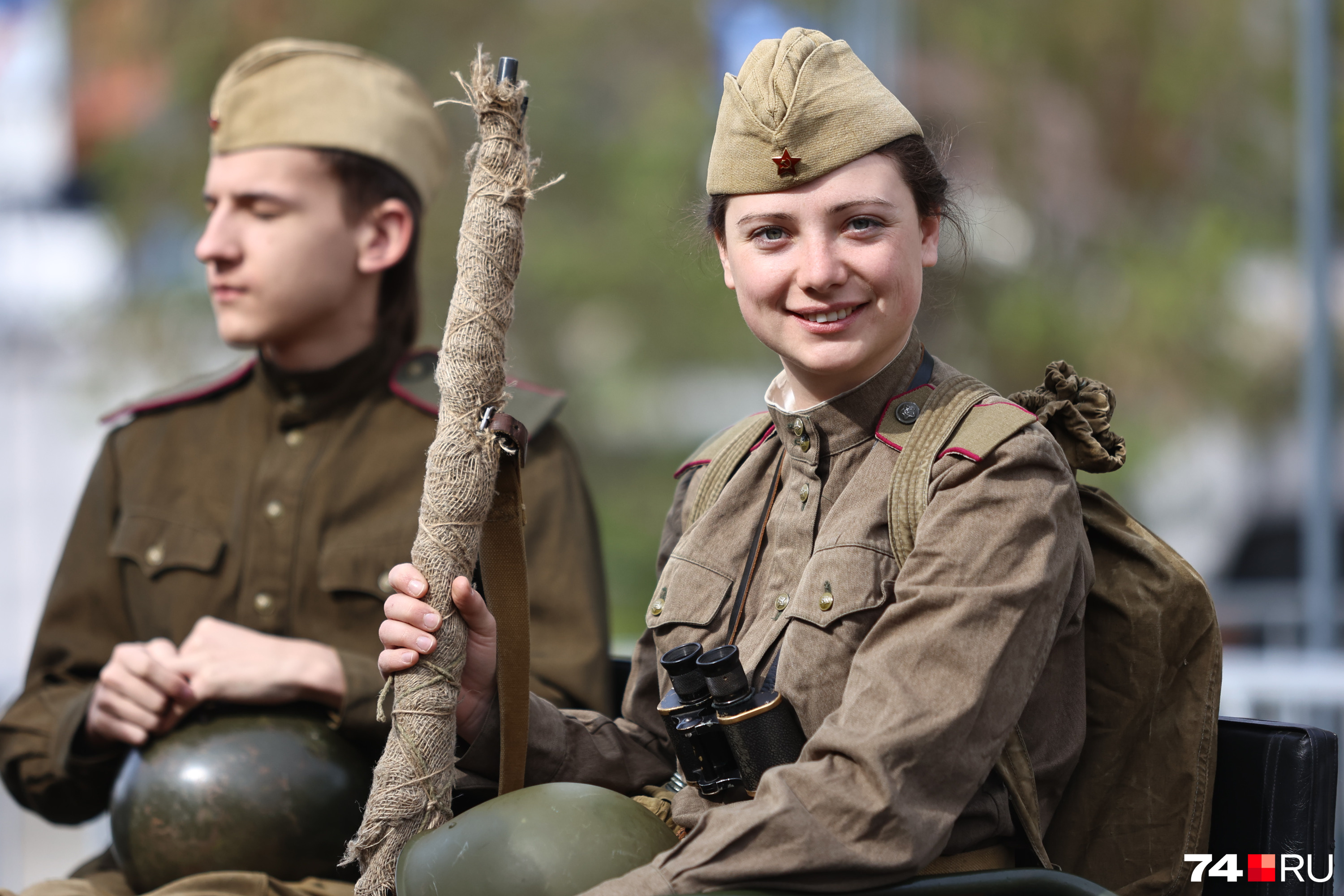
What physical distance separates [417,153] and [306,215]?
39 centimetres

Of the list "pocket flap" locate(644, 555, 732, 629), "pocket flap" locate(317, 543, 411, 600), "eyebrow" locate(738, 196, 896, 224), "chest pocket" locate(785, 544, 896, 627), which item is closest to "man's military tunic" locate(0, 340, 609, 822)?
"pocket flap" locate(317, 543, 411, 600)

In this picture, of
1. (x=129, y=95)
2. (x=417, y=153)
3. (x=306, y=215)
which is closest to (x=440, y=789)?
(x=306, y=215)

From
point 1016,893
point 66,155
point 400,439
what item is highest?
point 66,155

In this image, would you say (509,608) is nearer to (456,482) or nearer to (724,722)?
(456,482)

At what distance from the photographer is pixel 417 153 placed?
3.70m

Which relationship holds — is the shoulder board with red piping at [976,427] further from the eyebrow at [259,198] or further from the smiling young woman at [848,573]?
the eyebrow at [259,198]

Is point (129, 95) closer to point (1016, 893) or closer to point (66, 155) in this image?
point (66, 155)

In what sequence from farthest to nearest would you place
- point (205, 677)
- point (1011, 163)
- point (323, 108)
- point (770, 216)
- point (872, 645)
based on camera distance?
point (1011, 163), point (323, 108), point (205, 677), point (770, 216), point (872, 645)

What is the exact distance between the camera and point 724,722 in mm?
2281

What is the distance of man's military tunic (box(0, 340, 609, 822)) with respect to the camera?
3.39 metres

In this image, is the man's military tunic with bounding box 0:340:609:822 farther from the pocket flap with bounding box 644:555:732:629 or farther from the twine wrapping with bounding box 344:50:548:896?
the twine wrapping with bounding box 344:50:548:896

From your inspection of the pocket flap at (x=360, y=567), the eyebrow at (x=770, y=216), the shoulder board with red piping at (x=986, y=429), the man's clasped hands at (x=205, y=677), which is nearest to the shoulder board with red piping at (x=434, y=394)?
the pocket flap at (x=360, y=567)

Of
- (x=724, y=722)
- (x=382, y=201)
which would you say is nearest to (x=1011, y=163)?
(x=382, y=201)

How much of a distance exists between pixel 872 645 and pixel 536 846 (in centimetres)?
59
